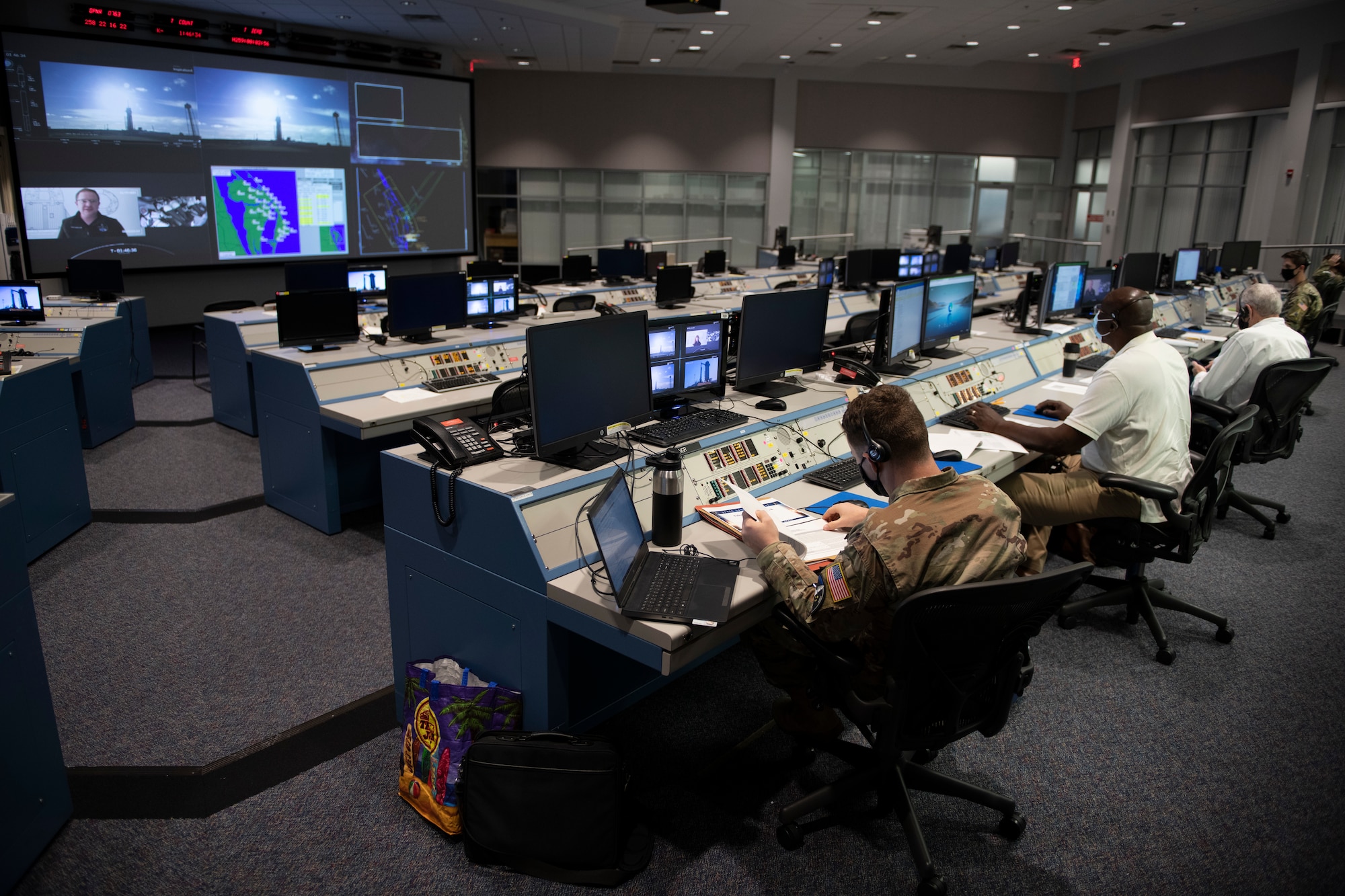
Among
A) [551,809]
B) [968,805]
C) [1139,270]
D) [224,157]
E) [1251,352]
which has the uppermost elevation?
[224,157]

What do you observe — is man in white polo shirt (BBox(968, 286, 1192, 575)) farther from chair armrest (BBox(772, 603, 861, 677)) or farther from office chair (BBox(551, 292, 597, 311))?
office chair (BBox(551, 292, 597, 311))

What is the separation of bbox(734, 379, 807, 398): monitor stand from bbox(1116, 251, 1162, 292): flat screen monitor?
15.7ft

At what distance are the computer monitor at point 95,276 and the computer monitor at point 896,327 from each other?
20.0ft

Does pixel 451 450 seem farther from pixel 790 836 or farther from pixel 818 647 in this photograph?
pixel 790 836

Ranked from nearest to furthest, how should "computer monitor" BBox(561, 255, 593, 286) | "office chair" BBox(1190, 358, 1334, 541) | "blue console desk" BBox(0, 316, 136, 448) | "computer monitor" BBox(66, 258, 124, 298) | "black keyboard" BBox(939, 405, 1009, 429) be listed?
"black keyboard" BBox(939, 405, 1009, 429) < "office chair" BBox(1190, 358, 1334, 541) < "blue console desk" BBox(0, 316, 136, 448) < "computer monitor" BBox(66, 258, 124, 298) < "computer monitor" BBox(561, 255, 593, 286)

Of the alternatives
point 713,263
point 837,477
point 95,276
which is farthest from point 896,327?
point 95,276

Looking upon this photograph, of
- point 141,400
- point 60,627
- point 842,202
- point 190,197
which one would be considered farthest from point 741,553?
point 842,202

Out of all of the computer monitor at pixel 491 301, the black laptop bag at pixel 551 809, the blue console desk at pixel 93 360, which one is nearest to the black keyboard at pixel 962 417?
the black laptop bag at pixel 551 809

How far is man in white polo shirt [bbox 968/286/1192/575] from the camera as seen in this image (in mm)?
3047

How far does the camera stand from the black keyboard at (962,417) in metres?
3.56

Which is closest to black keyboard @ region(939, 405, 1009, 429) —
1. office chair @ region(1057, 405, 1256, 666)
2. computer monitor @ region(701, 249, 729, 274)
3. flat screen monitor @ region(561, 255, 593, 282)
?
office chair @ region(1057, 405, 1256, 666)

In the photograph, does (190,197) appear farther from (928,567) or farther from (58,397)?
(928,567)

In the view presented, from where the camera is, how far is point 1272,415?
399 centimetres

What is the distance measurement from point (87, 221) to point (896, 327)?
8.70 metres
